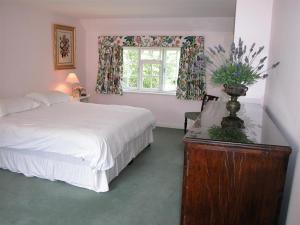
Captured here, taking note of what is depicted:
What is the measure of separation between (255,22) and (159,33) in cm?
290

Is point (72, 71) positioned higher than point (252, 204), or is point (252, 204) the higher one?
point (72, 71)

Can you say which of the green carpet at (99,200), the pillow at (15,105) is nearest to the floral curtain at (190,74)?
the green carpet at (99,200)

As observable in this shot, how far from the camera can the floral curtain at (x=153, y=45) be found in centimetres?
530

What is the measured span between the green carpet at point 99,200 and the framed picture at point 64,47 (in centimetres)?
255

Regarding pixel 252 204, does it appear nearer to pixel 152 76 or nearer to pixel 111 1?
pixel 111 1

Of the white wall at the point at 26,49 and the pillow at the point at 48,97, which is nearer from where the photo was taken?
the white wall at the point at 26,49

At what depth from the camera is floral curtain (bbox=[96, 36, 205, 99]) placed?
530cm

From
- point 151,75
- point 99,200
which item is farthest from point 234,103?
point 151,75

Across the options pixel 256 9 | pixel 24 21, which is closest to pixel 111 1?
pixel 24 21

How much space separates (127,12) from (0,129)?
2.85 metres

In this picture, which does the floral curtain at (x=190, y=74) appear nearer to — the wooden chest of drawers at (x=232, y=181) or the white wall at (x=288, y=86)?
the white wall at (x=288, y=86)

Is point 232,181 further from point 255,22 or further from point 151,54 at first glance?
point 151,54

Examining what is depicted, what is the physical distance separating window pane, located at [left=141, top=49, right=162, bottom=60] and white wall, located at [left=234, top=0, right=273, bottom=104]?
2965mm

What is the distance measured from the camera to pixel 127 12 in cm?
468
